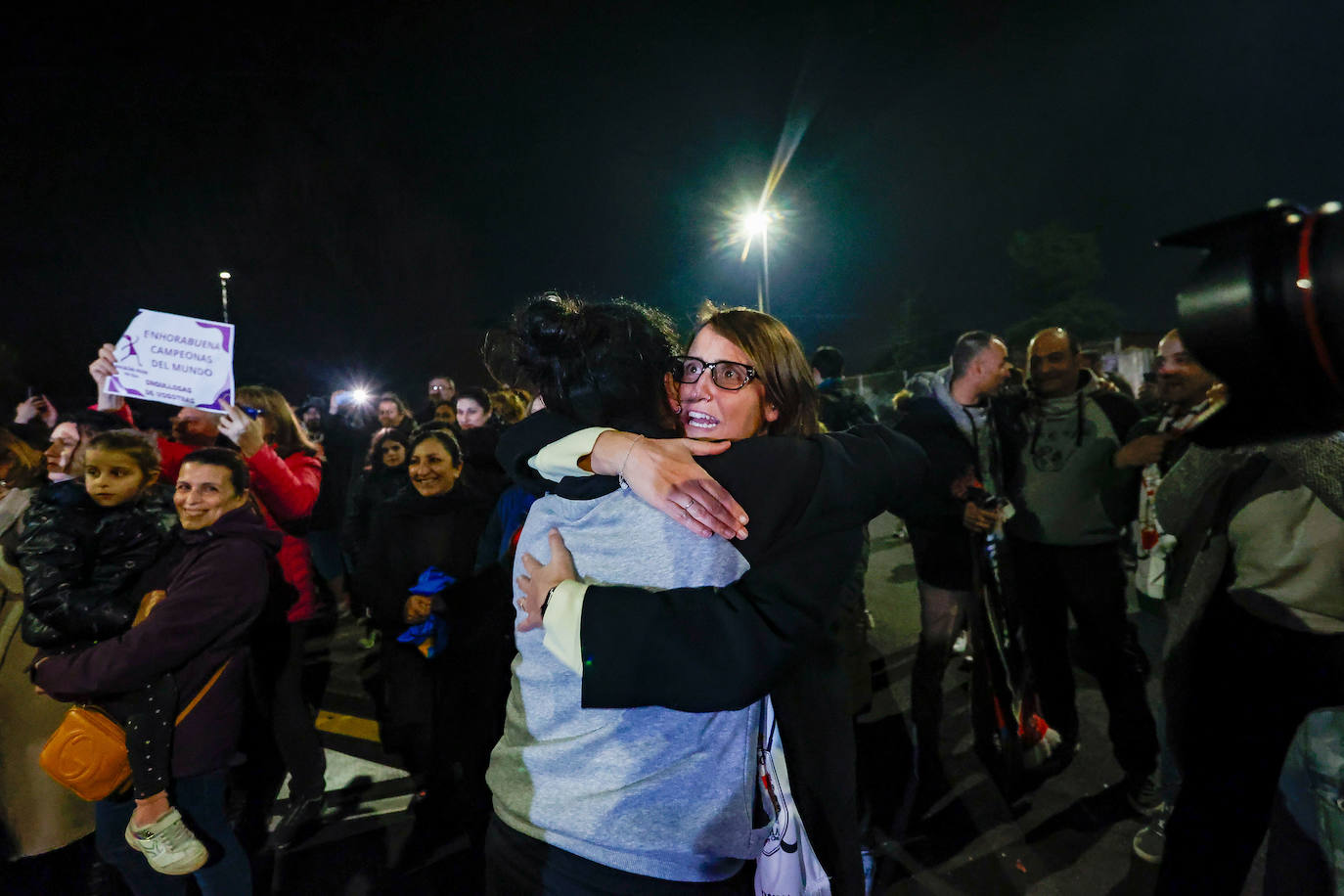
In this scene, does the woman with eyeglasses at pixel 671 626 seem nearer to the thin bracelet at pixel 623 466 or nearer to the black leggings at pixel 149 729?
the thin bracelet at pixel 623 466

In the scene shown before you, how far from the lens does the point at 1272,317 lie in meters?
0.80

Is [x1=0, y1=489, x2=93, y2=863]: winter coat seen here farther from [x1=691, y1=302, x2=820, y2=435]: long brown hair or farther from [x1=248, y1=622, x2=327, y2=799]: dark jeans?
[x1=691, y1=302, x2=820, y2=435]: long brown hair

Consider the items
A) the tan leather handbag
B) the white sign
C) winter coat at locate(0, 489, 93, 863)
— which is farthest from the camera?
the white sign

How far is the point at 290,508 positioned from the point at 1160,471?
195 inches

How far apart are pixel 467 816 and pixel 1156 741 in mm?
3556

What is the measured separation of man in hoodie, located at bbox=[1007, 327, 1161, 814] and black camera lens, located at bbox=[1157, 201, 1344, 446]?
2.90 meters

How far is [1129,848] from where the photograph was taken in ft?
9.46

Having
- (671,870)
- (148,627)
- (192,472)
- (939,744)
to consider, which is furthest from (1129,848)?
(192,472)

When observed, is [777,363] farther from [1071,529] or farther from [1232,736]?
[1071,529]

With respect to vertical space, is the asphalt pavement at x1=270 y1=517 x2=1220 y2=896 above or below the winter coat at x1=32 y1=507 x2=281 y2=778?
below

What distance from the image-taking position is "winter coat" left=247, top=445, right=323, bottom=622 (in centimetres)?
387

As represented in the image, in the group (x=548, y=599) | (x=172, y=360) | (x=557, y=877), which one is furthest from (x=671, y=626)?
(x=172, y=360)

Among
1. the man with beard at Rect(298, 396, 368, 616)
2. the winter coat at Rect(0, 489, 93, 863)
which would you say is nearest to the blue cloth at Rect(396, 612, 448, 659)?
the winter coat at Rect(0, 489, 93, 863)

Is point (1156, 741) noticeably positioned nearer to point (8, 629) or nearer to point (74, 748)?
point (74, 748)
